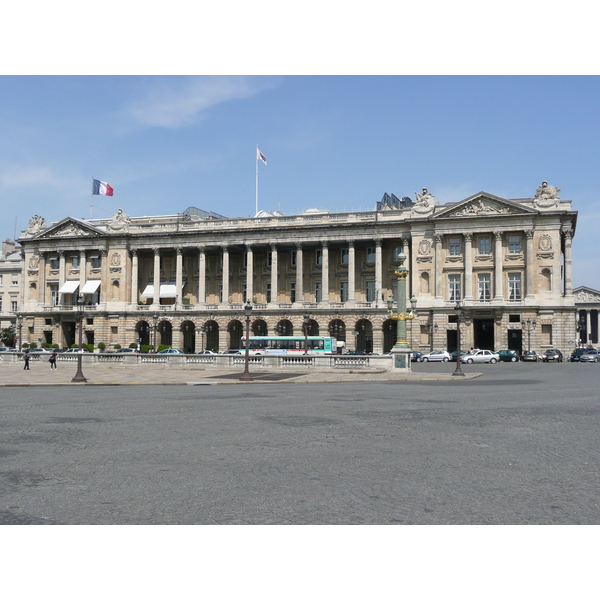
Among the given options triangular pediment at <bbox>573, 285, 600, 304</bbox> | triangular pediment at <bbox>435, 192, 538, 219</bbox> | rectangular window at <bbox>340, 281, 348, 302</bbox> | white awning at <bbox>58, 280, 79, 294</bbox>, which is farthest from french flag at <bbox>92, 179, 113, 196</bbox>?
triangular pediment at <bbox>573, 285, 600, 304</bbox>

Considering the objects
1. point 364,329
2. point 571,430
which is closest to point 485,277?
point 364,329

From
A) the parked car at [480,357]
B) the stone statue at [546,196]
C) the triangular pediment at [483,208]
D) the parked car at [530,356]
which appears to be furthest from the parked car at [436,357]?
the stone statue at [546,196]

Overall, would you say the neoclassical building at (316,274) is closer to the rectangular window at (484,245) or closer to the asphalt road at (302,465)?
the rectangular window at (484,245)

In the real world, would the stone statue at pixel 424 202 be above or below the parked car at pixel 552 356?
above

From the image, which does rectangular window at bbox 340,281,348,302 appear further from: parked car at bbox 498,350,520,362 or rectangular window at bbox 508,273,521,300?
parked car at bbox 498,350,520,362

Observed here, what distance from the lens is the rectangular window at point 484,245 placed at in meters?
77.9

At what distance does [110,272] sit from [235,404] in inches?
3054

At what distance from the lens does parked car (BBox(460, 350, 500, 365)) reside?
65.4 metres

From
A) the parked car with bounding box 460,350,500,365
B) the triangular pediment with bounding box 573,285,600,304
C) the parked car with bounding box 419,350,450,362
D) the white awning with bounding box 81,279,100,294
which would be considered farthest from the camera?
the triangular pediment with bounding box 573,285,600,304

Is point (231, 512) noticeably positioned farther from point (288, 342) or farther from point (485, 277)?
point (485, 277)

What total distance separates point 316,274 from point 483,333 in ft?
81.3

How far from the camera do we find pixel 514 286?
76562 millimetres

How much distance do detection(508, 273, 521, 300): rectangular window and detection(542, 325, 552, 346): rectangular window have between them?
4861mm

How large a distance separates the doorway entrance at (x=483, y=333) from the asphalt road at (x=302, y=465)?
60.1 meters
